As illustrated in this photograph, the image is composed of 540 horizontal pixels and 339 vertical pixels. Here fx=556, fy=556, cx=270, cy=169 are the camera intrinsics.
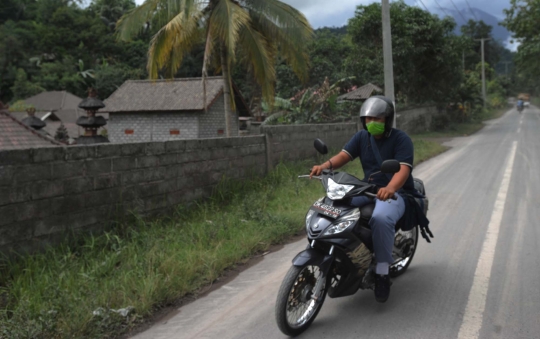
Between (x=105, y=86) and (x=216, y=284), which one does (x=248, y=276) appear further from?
(x=105, y=86)

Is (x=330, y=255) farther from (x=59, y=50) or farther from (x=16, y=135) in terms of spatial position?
(x=59, y=50)

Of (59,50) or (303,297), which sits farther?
(59,50)

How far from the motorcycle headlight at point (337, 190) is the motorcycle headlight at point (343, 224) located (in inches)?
6.5

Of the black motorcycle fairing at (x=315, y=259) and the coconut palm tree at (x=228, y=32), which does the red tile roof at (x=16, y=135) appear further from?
the black motorcycle fairing at (x=315, y=259)

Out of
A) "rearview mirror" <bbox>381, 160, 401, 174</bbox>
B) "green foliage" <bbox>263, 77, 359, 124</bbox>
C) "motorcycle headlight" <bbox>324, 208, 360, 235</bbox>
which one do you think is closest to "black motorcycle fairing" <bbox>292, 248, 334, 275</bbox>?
"motorcycle headlight" <bbox>324, 208, 360, 235</bbox>

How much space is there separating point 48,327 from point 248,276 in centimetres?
220

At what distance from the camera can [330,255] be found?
4.17 meters

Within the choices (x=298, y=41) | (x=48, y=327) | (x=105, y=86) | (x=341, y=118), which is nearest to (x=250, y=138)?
(x=298, y=41)

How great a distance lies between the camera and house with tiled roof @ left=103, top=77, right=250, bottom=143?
30109 millimetres

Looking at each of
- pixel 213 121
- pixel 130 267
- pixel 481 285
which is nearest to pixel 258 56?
pixel 130 267

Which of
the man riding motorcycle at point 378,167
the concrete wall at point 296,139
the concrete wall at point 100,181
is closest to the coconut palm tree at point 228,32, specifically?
the concrete wall at point 296,139

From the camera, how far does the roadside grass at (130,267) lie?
14.5ft

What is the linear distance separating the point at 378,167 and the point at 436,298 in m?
1.26

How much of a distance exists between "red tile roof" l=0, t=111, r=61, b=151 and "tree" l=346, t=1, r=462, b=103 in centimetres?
1753
